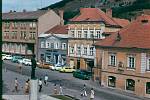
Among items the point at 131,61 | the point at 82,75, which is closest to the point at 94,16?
the point at 82,75

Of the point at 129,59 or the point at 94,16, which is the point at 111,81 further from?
the point at 94,16

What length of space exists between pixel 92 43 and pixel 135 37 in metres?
19.4

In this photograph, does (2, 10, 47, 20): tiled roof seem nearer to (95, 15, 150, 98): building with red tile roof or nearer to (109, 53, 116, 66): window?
(95, 15, 150, 98): building with red tile roof

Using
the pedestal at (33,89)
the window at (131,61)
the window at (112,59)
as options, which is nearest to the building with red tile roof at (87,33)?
the window at (112,59)

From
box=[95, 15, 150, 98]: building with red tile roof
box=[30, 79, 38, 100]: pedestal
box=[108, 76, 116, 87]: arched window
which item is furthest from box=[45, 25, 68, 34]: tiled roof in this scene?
box=[30, 79, 38, 100]: pedestal

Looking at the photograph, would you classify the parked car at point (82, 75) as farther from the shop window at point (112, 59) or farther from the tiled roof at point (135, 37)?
the shop window at point (112, 59)

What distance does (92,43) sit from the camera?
71812mm

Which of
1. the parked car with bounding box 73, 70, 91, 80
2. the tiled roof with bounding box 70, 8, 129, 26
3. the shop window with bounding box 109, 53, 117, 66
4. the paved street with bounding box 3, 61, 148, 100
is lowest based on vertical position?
the paved street with bounding box 3, 61, 148, 100

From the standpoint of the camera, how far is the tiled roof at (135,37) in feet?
168

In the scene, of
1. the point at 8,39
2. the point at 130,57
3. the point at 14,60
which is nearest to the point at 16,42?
the point at 8,39

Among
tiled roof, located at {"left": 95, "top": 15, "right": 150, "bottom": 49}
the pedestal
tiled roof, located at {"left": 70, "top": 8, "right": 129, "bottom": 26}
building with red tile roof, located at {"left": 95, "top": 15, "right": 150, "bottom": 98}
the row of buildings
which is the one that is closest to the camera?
the pedestal

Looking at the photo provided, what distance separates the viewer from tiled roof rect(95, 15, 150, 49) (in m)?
51.3

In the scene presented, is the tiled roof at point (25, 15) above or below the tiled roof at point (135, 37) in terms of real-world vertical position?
above

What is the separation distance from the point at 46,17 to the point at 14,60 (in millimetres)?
11154
